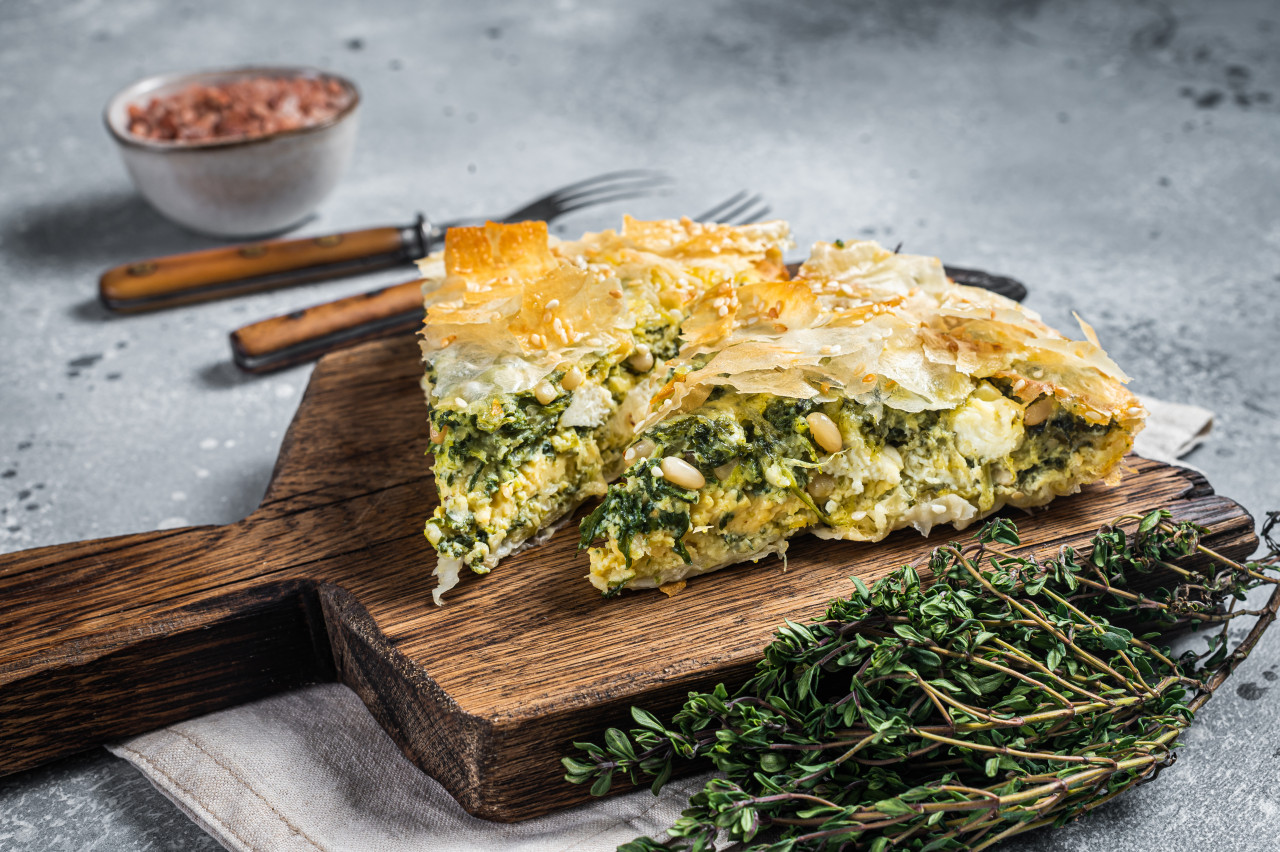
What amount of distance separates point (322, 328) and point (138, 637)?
6.21 feet

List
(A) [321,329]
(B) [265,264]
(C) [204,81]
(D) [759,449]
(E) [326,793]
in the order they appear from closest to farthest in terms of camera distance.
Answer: (E) [326,793], (D) [759,449], (A) [321,329], (B) [265,264], (C) [204,81]

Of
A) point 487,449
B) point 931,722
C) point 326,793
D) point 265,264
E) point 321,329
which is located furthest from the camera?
point 265,264

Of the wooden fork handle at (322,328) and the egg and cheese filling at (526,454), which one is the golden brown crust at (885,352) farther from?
the wooden fork handle at (322,328)

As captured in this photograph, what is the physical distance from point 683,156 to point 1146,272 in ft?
9.18

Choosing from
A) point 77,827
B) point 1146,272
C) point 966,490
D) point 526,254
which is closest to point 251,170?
point 526,254

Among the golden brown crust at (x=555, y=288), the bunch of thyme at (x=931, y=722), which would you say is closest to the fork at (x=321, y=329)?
the golden brown crust at (x=555, y=288)

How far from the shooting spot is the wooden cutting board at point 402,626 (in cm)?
277

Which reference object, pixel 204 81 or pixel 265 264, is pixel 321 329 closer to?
pixel 265 264

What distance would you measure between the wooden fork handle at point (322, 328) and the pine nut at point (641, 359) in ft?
4.71

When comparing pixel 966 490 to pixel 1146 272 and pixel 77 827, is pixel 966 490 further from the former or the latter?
pixel 1146 272

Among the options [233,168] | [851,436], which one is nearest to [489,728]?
[851,436]

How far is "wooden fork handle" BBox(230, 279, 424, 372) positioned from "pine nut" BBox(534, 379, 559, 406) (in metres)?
1.48

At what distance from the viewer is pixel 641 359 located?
348 cm

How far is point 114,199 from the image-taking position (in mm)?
6473
